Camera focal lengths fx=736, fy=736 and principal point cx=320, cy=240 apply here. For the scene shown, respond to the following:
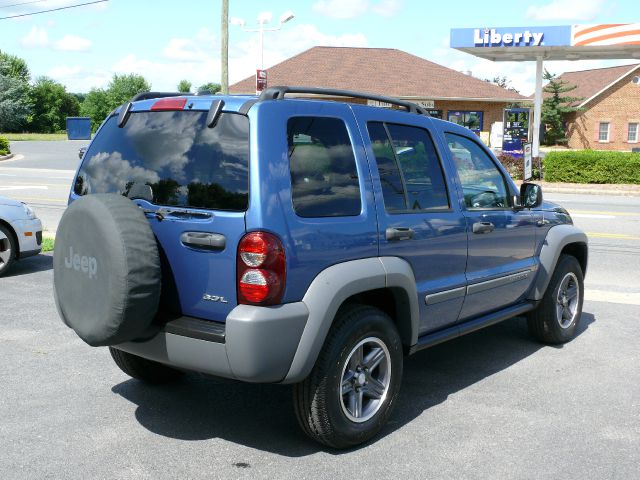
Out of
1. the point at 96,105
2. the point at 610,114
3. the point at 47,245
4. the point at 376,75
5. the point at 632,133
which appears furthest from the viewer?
the point at 96,105

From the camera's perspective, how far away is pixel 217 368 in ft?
12.1

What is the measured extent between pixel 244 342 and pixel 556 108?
58.3 m

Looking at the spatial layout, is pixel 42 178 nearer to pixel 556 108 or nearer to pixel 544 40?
pixel 544 40

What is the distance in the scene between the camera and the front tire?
12.8 ft

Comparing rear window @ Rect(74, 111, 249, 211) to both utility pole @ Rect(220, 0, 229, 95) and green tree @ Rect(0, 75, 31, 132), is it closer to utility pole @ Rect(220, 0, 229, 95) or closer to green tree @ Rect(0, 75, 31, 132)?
utility pole @ Rect(220, 0, 229, 95)

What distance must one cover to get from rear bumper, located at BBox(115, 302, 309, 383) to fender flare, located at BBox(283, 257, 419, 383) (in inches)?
1.6

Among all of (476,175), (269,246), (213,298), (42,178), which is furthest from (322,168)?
(42,178)

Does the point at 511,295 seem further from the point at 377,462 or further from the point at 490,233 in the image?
the point at 377,462

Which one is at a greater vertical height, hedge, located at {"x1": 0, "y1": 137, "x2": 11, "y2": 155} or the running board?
hedge, located at {"x1": 0, "y1": 137, "x2": 11, "y2": 155}

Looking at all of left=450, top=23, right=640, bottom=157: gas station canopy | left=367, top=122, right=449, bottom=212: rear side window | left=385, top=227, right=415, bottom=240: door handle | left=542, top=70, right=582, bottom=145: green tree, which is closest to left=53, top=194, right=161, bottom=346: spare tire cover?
left=385, top=227, right=415, bottom=240: door handle

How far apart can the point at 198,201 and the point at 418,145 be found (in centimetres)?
163

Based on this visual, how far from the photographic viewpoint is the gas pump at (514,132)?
29.8 meters

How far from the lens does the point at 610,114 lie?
57219 mm

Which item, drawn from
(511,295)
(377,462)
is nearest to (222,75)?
(511,295)
